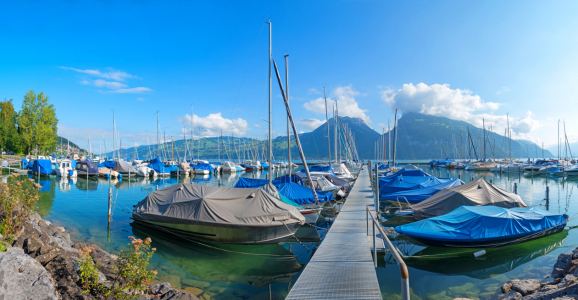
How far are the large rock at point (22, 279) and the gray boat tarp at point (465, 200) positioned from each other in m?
17.2

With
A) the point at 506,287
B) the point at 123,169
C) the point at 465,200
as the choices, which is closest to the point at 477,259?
the point at 506,287

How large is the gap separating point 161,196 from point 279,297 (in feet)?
33.2

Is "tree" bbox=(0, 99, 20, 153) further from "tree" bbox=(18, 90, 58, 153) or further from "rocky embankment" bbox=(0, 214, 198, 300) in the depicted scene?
"rocky embankment" bbox=(0, 214, 198, 300)

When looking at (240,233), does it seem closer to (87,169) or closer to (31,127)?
(87,169)

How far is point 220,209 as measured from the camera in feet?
42.6

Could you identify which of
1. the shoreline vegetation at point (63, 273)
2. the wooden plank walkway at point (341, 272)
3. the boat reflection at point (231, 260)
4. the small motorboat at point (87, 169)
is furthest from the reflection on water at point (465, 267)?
the small motorboat at point (87, 169)

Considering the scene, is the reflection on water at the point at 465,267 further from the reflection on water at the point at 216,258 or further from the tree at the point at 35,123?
the tree at the point at 35,123

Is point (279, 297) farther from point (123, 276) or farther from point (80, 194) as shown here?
point (80, 194)

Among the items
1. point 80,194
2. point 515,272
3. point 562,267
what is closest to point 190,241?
point 515,272

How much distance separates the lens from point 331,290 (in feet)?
22.1

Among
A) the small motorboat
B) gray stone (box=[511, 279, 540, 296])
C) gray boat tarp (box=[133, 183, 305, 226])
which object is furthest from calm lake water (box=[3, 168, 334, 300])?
the small motorboat

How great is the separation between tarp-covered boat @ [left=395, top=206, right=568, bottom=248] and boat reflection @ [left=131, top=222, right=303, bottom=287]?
554 cm

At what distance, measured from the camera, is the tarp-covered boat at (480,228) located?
11.6m

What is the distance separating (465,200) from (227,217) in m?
14.0
